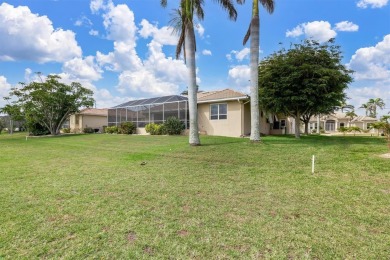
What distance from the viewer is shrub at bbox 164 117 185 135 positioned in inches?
830

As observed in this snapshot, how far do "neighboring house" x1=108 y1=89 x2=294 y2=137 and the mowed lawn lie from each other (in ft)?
40.4

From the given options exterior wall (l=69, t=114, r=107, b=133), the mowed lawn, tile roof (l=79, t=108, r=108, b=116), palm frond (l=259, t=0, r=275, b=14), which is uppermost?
palm frond (l=259, t=0, r=275, b=14)

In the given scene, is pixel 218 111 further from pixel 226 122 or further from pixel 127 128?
pixel 127 128

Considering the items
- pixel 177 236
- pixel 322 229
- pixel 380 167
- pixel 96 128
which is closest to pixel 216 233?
pixel 177 236

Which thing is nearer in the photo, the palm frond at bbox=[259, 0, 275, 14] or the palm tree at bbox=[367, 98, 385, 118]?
the palm frond at bbox=[259, 0, 275, 14]

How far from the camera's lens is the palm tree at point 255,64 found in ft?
43.4

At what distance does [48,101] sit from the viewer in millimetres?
25984

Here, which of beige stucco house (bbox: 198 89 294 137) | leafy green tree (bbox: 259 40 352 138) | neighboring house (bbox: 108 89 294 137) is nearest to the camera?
leafy green tree (bbox: 259 40 352 138)

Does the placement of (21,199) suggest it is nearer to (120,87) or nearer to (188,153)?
(188,153)

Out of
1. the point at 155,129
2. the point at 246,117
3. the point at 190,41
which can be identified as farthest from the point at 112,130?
the point at 190,41

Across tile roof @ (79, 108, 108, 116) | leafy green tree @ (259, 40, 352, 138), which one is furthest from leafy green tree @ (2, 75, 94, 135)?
leafy green tree @ (259, 40, 352, 138)

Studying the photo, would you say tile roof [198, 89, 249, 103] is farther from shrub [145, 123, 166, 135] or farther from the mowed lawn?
the mowed lawn

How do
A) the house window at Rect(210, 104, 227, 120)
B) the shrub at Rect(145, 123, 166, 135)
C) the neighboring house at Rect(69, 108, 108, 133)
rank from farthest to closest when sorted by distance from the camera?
the neighboring house at Rect(69, 108, 108, 133)
the shrub at Rect(145, 123, 166, 135)
the house window at Rect(210, 104, 227, 120)

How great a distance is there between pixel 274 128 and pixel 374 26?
12.2m
